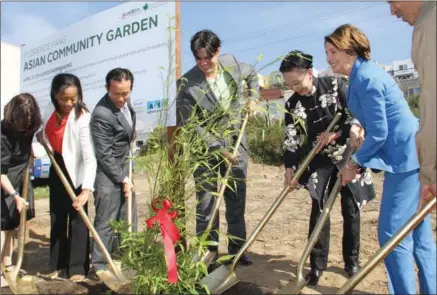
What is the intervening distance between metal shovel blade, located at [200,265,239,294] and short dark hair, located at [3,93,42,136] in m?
1.93

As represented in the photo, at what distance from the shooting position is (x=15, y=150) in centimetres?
361

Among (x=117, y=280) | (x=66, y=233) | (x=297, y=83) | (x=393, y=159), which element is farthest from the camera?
(x=66, y=233)

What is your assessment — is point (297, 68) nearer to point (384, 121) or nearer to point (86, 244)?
point (384, 121)

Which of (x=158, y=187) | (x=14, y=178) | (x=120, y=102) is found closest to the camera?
(x=158, y=187)

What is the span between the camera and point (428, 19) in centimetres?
174

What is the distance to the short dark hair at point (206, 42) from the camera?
3.26 metres

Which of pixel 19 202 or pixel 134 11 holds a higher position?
pixel 134 11

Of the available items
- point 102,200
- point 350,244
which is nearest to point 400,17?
point 350,244

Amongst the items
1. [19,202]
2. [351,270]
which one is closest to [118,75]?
[19,202]

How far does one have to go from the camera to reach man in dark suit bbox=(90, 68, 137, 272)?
11.3 ft

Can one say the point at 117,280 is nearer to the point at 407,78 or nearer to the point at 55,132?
the point at 55,132

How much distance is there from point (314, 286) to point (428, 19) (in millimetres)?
2051

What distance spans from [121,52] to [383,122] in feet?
8.26

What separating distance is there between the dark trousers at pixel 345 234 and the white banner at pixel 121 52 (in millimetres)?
1288
